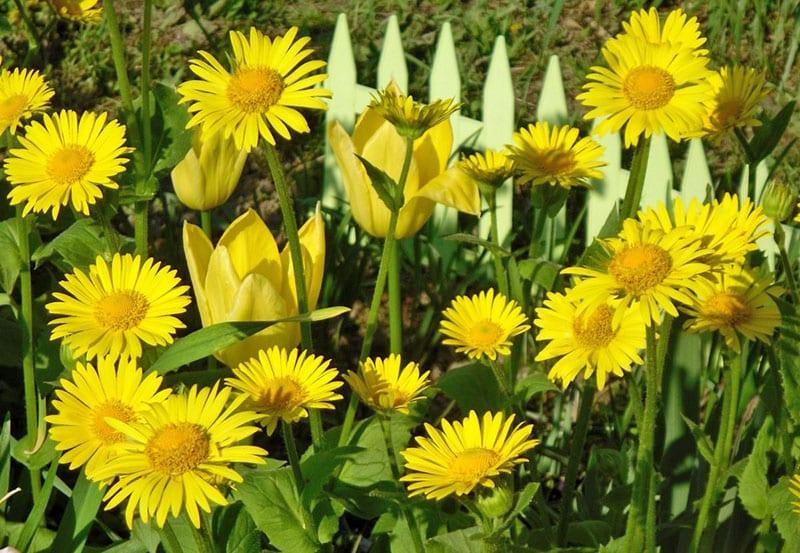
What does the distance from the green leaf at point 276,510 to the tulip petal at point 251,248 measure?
305 mm

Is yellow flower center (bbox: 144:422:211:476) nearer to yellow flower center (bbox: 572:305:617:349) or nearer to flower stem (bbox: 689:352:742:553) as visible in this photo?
yellow flower center (bbox: 572:305:617:349)

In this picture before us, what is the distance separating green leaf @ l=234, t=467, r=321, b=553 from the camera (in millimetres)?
1230

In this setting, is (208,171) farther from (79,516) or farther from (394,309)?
(79,516)

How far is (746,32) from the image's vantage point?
291 centimetres

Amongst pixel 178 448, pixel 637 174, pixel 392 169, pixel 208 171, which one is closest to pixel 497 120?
pixel 392 169

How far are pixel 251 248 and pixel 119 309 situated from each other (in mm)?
321

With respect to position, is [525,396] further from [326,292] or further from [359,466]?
[326,292]

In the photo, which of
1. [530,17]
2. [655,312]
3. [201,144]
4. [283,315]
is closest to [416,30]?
[530,17]

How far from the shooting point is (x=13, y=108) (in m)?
1.33

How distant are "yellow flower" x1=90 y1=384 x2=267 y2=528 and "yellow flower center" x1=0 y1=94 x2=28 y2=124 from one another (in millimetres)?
479

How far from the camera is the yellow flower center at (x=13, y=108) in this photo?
1326 millimetres

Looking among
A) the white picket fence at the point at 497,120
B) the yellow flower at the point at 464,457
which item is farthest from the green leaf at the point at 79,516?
the white picket fence at the point at 497,120

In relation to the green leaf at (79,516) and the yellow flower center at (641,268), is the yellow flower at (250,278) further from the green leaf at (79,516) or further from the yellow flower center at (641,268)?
the yellow flower center at (641,268)

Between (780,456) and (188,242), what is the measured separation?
76 centimetres
